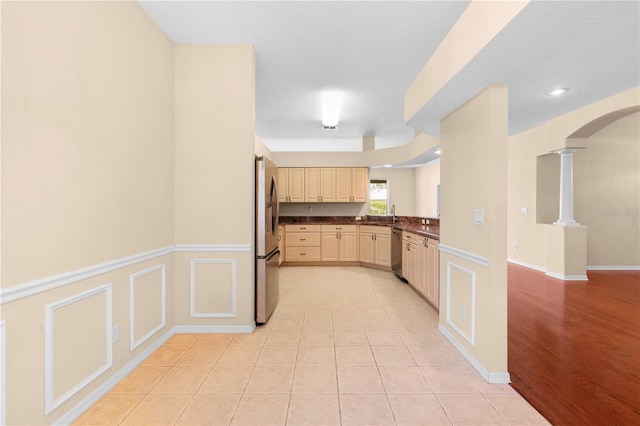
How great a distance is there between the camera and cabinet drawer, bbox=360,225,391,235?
568cm

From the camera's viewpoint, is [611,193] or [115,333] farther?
[611,193]

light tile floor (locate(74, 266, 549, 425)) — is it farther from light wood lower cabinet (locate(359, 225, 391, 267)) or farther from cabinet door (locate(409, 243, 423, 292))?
light wood lower cabinet (locate(359, 225, 391, 267))

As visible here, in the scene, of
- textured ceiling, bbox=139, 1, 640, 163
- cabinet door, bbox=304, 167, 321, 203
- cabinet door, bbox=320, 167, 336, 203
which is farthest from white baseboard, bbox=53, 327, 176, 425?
cabinet door, bbox=320, 167, 336, 203

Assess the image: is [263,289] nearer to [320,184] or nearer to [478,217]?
[478,217]

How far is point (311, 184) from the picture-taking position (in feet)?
21.8

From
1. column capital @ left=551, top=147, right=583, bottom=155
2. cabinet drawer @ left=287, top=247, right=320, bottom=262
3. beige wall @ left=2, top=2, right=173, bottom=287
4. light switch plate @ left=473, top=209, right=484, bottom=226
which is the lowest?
cabinet drawer @ left=287, top=247, right=320, bottom=262

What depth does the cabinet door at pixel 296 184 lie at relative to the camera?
6641 millimetres

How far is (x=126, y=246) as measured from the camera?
2133 millimetres

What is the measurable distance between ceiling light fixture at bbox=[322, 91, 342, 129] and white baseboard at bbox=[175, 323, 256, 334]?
3072 millimetres

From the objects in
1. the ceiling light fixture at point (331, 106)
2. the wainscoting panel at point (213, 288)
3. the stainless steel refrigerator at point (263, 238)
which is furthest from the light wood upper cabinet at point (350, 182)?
the wainscoting panel at point (213, 288)

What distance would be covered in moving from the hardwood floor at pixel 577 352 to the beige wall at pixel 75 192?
272 cm

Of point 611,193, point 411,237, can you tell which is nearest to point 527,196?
point 611,193

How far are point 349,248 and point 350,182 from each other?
1.48 metres

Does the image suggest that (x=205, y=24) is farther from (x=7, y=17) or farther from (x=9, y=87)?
(x=9, y=87)
